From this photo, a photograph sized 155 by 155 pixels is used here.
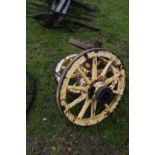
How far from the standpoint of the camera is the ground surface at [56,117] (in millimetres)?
3816

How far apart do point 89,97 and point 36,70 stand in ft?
4.46

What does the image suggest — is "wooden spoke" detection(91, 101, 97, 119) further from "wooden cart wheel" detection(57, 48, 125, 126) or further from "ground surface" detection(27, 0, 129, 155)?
"ground surface" detection(27, 0, 129, 155)

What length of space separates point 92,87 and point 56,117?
0.75 meters

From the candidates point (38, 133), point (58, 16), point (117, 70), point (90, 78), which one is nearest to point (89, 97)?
point (90, 78)

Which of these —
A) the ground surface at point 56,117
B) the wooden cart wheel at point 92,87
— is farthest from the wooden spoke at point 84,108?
the ground surface at point 56,117

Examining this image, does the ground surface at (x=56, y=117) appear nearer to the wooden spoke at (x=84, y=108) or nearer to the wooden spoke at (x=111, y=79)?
the wooden spoke at (x=84, y=108)

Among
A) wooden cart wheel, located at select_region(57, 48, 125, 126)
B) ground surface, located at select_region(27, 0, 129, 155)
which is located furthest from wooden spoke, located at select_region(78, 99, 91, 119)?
ground surface, located at select_region(27, 0, 129, 155)

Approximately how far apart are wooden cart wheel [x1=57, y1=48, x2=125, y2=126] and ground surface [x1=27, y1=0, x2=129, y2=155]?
199 millimetres

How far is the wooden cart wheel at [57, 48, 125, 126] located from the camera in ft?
11.4

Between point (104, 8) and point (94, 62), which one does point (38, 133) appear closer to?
point (94, 62)

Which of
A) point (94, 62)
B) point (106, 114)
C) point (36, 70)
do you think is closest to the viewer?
point (94, 62)

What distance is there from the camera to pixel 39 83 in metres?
4.58

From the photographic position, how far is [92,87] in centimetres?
362

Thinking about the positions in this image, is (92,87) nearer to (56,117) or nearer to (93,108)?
(93,108)
